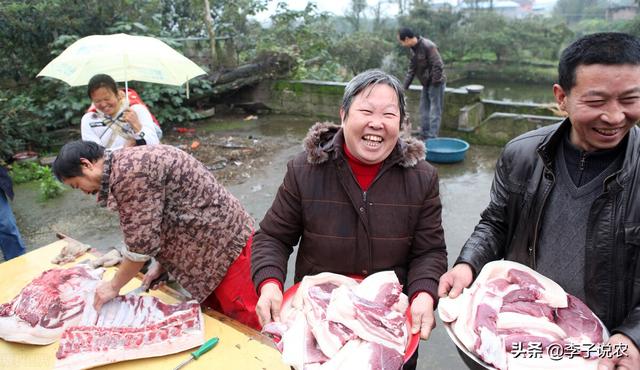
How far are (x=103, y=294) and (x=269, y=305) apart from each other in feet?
3.64

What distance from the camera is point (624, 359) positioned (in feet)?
4.41

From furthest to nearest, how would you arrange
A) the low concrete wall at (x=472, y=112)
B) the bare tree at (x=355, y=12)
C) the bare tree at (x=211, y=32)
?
the bare tree at (x=355, y=12), the bare tree at (x=211, y=32), the low concrete wall at (x=472, y=112)

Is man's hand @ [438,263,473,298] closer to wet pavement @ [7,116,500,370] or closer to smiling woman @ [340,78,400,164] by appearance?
smiling woman @ [340,78,400,164]

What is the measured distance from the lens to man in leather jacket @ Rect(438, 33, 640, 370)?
1.47 metres

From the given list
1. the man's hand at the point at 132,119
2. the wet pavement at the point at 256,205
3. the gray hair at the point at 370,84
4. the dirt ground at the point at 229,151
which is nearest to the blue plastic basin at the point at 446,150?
the wet pavement at the point at 256,205

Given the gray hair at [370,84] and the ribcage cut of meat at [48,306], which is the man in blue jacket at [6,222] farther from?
the gray hair at [370,84]

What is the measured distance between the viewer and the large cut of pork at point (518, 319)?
4.65ft

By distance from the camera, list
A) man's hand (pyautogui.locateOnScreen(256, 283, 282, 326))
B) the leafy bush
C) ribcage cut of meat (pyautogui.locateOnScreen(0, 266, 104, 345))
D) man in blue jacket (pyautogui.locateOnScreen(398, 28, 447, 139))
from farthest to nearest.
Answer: man in blue jacket (pyautogui.locateOnScreen(398, 28, 447, 139)) < the leafy bush < ribcage cut of meat (pyautogui.locateOnScreen(0, 266, 104, 345)) < man's hand (pyautogui.locateOnScreen(256, 283, 282, 326))

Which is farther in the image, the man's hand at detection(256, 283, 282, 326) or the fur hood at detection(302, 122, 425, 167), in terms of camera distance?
the fur hood at detection(302, 122, 425, 167)

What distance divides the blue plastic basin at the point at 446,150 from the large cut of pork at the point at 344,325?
5.32 metres

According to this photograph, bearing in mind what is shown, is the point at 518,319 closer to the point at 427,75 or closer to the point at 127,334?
the point at 127,334

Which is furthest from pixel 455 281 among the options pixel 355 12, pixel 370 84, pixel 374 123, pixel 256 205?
pixel 355 12

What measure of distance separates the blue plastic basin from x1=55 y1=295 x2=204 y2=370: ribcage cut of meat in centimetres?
524

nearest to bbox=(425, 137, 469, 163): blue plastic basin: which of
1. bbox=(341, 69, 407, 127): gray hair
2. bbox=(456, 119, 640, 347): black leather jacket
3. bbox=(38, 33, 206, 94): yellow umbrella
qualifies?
bbox=(38, 33, 206, 94): yellow umbrella
